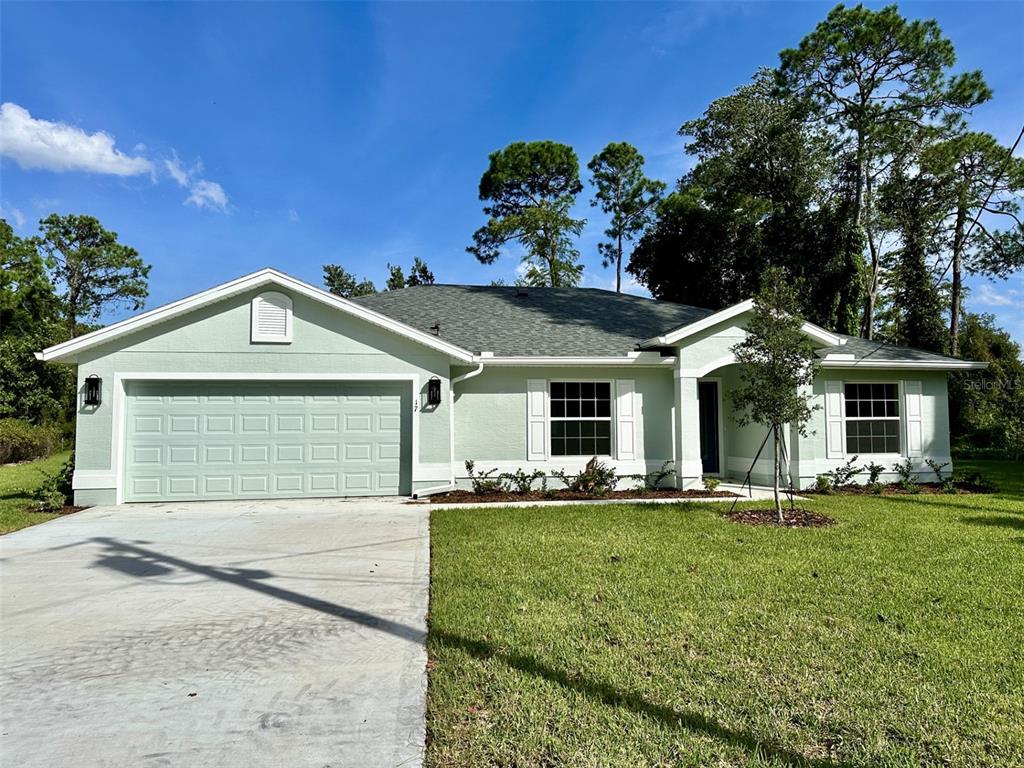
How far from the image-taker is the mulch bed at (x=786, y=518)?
26.2 ft

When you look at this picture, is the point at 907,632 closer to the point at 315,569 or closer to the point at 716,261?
the point at 315,569

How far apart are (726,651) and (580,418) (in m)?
8.16

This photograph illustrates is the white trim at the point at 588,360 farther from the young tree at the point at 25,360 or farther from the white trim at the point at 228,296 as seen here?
the young tree at the point at 25,360

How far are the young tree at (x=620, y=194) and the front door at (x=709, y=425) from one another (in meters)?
19.5

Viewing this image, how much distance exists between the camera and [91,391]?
31.8 feet

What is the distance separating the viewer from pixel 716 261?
2630 centimetres

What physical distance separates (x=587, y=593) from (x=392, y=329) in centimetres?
699

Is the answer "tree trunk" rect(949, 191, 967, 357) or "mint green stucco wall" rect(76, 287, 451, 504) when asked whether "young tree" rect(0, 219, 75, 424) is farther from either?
"tree trunk" rect(949, 191, 967, 357)

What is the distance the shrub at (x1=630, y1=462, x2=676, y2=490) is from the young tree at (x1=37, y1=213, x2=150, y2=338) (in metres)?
41.0

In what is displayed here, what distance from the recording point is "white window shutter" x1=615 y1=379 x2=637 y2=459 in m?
11.7

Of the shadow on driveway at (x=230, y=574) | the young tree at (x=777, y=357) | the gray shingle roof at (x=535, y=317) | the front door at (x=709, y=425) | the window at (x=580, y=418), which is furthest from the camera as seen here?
the front door at (x=709, y=425)

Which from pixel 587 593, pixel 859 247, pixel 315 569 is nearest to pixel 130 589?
pixel 315 569

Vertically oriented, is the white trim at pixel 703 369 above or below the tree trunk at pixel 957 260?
below

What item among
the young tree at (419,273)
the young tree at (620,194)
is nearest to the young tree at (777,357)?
the young tree at (620,194)
